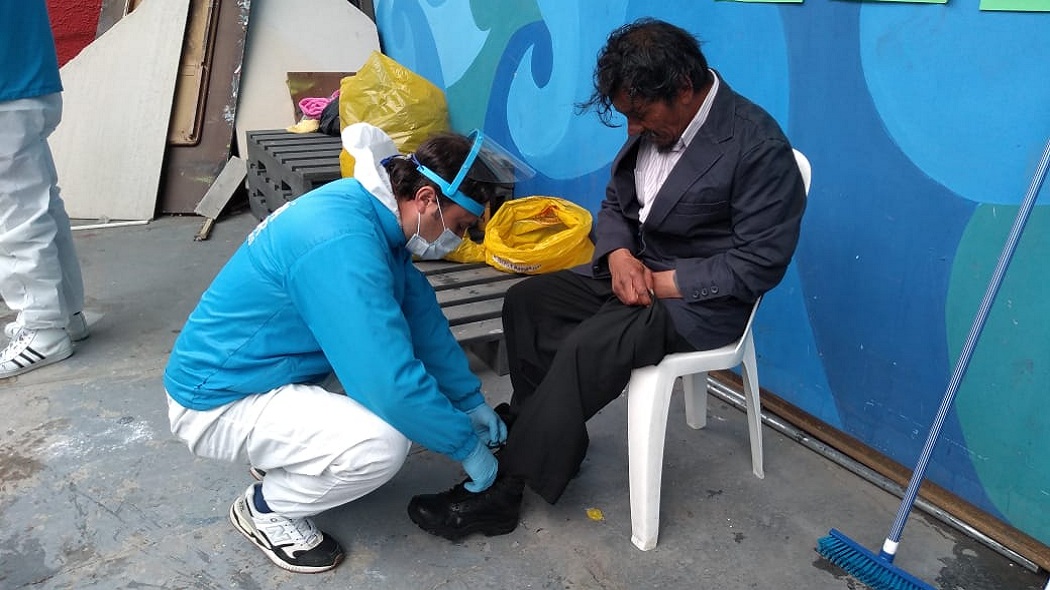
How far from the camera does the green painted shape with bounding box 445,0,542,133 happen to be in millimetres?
4020

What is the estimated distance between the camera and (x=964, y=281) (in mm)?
2119

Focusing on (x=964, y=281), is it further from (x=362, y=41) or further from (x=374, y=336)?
(x=362, y=41)

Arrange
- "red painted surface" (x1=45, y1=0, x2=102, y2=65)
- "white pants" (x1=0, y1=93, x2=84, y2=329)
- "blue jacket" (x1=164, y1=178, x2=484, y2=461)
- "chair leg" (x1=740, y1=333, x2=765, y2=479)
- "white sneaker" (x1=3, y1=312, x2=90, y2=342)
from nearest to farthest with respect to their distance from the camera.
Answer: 1. "blue jacket" (x1=164, y1=178, x2=484, y2=461)
2. "chair leg" (x1=740, y1=333, x2=765, y2=479)
3. "white pants" (x1=0, y1=93, x2=84, y2=329)
4. "white sneaker" (x1=3, y1=312, x2=90, y2=342)
5. "red painted surface" (x1=45, y1=0, x2=102, y2=65)

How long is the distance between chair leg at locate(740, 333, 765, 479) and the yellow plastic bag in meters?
1.20

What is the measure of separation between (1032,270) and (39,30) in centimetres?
332

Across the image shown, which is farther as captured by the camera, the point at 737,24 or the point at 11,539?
the point at 737,24

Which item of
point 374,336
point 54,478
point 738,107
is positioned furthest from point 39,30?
point 738,107

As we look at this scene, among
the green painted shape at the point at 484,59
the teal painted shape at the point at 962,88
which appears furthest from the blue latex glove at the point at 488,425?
the green painted shape at the point at 484,59

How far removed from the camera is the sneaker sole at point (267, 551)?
6.50 feet

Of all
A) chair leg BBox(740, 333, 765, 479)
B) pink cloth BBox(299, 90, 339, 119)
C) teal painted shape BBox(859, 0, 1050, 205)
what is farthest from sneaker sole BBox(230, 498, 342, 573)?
pink cloth BBox(299, 90, 339, 119)

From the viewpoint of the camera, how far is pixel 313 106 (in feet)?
17.3

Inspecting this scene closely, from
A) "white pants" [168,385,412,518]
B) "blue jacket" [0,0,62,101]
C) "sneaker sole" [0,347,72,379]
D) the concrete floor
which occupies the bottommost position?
"sneaker sole" [0,347,72,379]

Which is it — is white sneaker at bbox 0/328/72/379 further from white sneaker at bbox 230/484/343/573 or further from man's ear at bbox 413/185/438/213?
man's ear at bbox 413/185/438/213

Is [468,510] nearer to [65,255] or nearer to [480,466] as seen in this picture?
[480,466]
